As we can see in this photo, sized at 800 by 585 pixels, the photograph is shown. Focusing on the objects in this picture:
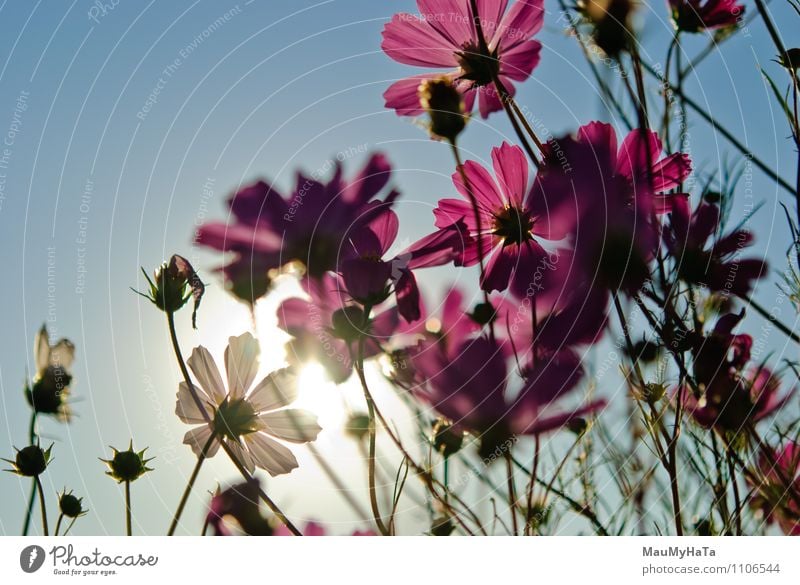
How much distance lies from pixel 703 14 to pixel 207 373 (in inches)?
15.5

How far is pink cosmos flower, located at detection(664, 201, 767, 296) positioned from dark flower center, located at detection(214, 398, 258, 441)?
28 cm

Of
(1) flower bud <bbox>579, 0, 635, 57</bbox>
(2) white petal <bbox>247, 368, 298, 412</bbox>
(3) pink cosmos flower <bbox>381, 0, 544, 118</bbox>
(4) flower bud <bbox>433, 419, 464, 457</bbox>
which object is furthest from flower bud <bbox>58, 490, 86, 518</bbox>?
(1) flower bud <bbox>579, 0, 635, 57</bbox>

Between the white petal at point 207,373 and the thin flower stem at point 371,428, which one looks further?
the white petal at point 207,373

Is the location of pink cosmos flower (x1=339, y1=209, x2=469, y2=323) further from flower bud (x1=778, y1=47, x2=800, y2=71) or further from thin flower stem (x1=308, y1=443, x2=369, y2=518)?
flower bud (x1=778, y1=47, x2=800, y2=71)

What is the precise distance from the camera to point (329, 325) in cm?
Answer: 36

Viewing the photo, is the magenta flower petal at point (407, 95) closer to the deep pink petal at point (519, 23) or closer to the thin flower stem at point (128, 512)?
the deep pink petal at point (519, 23)

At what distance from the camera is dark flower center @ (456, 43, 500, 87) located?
38 cm

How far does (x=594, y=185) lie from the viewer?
0.32m

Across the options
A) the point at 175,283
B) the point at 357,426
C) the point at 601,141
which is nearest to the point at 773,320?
the point at 601,141

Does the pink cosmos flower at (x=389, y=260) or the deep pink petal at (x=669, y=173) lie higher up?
the deep pink petal at (x=669, y=173)

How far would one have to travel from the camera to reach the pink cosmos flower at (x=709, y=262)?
1.23 feet

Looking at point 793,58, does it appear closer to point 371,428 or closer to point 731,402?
point 731,402

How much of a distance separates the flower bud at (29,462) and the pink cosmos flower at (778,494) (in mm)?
461

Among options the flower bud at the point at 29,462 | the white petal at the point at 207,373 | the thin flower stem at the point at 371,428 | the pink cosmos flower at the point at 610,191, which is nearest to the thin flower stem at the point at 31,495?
the flower bud at the point at 29,462
